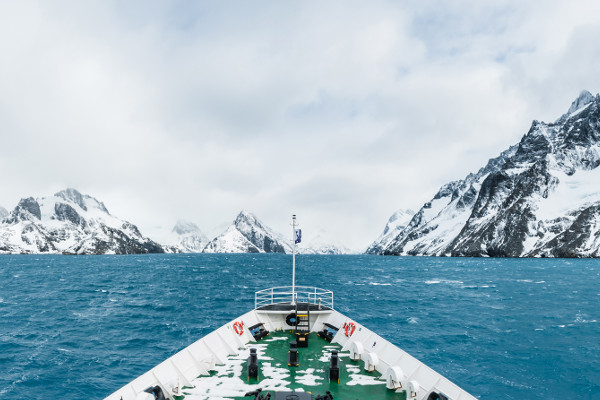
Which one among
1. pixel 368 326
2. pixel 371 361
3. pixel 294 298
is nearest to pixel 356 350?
pixel 371 361

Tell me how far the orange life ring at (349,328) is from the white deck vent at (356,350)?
8.58ft

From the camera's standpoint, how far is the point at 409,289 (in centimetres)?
8975

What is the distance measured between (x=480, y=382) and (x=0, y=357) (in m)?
44.9

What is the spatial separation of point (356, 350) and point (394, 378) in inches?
160

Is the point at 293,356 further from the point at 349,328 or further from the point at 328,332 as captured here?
the point at 328,332

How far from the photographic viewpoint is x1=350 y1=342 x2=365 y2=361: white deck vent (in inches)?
828

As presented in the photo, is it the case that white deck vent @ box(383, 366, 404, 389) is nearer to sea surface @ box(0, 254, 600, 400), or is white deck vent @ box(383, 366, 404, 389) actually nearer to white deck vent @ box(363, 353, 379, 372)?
white deck vent @ box(363, 353, 379, 372)

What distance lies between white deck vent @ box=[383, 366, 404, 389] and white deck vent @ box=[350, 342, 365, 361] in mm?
3523

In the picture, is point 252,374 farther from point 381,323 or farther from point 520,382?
point 381,323

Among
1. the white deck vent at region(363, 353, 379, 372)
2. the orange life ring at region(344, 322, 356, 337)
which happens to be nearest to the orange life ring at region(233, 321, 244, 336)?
the orange life ring at region(344, 322, 356, 337)

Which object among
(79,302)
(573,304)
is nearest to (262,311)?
(79,302)

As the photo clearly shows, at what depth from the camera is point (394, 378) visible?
17.3 meters

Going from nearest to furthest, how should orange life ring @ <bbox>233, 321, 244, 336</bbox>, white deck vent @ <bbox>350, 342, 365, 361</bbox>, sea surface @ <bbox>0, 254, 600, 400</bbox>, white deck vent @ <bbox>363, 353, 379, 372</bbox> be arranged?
1. white deck vent @ <bbox>363, 353, 379, 372</bbox>
2. white deck vent @ <bbox>350, 342, 365, 361</bbox>
3. orange life ring @ <bbox>233, 321, 244, 336</bbox>
4. sea surface @ <bbox>0, 254, 600, 400</bbox>

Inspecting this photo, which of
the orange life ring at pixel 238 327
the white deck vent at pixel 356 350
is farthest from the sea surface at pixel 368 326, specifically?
the white deck vent at pixel 356 350
